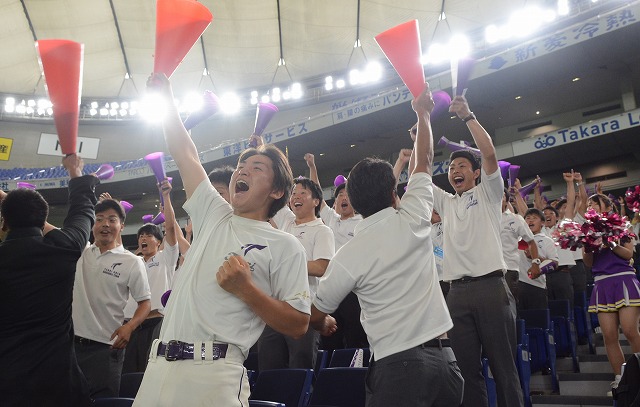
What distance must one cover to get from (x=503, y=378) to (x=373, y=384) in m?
1.27

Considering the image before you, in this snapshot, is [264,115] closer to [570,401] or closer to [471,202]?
[471,202]

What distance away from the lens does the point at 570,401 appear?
160 inches

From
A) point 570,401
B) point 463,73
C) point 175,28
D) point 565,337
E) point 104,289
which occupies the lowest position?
point 570,401

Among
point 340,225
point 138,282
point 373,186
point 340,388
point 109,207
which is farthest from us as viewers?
point 340,225

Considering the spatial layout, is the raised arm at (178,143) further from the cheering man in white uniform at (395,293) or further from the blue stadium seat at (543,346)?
the blue stadium seat at (543,346)

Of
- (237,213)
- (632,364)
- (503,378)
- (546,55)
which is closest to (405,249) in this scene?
(237,213)

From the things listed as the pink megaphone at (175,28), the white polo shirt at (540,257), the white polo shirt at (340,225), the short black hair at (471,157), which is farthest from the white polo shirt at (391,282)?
the white polo shirt at (540,257)

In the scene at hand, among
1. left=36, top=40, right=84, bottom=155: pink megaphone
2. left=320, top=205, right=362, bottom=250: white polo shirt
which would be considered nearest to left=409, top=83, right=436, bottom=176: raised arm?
left=36, top=40, right=84, bottom=155: pink megaphone

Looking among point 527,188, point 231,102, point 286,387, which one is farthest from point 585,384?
point 231,102

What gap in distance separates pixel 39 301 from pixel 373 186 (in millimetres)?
1517

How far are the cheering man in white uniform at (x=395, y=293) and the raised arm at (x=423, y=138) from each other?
0.32 feet

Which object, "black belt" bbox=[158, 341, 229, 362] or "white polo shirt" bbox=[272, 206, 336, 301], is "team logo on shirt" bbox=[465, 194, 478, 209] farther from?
"black belt" bbox=[158, 341, 229, 362]

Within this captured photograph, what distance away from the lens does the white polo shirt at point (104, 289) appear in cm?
305

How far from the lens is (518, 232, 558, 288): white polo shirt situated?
18.1 feet
